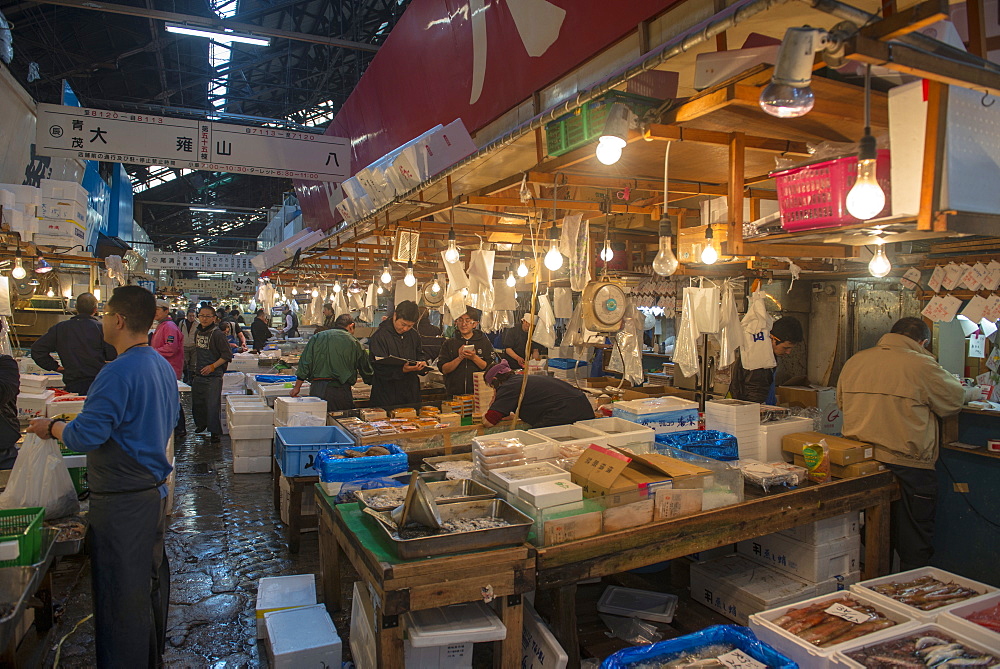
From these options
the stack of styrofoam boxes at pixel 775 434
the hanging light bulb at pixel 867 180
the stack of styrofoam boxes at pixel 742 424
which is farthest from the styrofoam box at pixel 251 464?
the hanging light bulb at pixel 867 180

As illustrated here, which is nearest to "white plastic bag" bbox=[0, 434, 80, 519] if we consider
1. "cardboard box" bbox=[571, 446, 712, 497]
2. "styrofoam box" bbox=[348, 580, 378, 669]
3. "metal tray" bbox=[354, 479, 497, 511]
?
"metal tray" bbox=[354, 479, 497, 511]

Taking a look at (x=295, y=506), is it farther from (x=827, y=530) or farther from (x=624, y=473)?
(x=827, y=530)

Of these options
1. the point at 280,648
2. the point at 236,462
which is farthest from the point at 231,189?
the point at 280,648

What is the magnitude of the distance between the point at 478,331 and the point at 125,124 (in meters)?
4.73

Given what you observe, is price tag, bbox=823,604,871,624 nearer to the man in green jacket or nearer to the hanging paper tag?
the man in green jacket

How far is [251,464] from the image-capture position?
8.16 metres

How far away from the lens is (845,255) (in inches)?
156

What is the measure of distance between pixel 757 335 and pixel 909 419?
58.9 inches

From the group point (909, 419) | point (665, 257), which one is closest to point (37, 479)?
point (665, 257)

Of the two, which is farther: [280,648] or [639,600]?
[639,600]

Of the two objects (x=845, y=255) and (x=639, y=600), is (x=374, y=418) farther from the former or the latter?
(x=845, y=255)

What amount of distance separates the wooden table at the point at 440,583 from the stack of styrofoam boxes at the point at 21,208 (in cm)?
631

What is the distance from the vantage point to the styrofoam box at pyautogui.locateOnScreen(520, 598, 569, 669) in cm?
299

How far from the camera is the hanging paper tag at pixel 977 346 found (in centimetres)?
917
